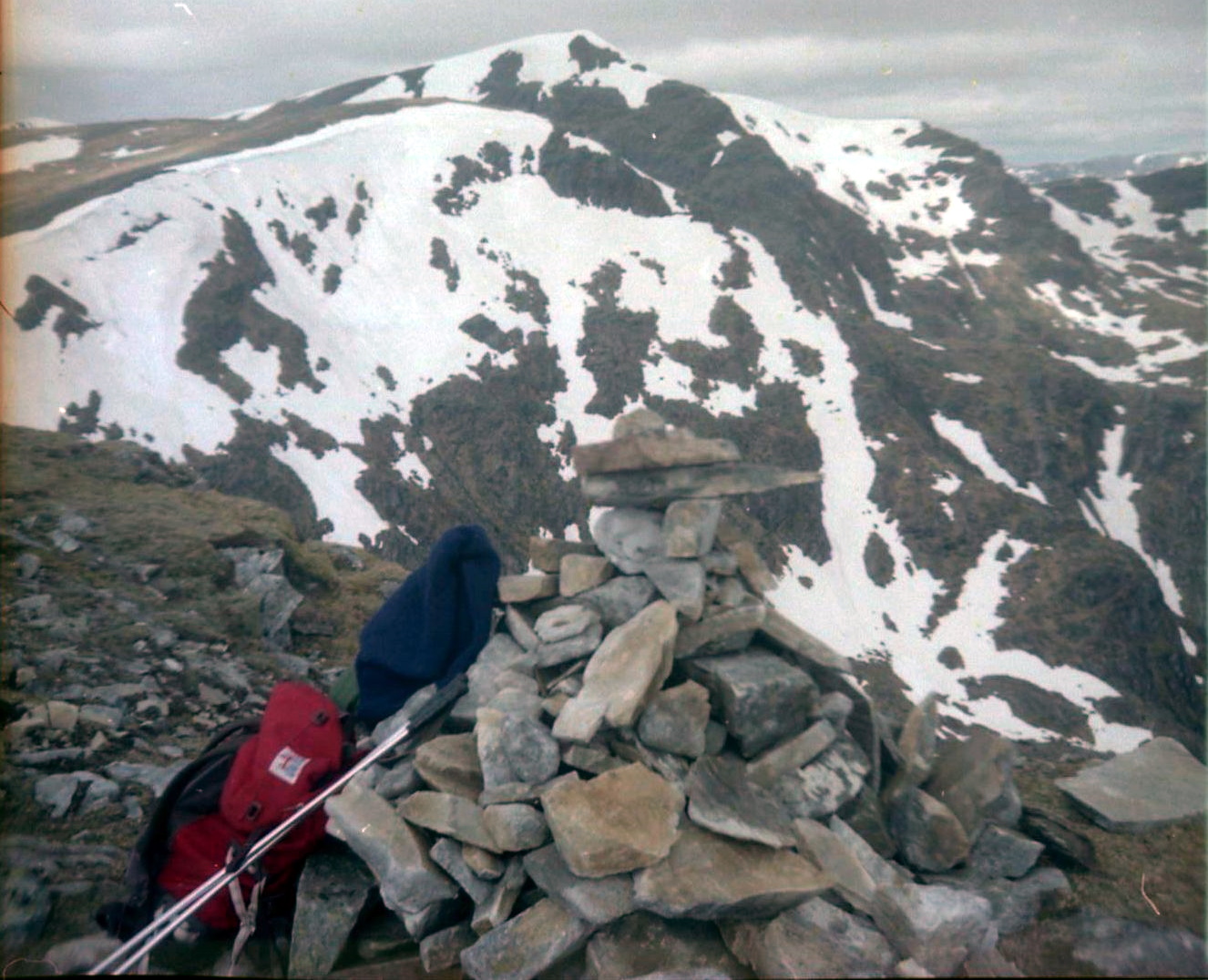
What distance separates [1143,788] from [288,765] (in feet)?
21.2

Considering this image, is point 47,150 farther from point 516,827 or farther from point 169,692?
point 516,827

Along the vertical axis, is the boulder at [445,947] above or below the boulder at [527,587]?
below

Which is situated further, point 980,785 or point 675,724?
point 980,785

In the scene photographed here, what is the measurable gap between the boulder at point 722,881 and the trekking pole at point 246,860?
2084 millimetres

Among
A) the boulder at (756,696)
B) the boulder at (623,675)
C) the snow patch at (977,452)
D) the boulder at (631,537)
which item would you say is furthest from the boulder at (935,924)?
the snow patch at (977,452)

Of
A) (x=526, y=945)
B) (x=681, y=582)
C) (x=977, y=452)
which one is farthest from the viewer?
(x=977, y=452)

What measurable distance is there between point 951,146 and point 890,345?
92812 mm

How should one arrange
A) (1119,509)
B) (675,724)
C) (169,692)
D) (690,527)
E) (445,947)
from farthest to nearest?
(1119,509)
(169,692)
(690,527)
(675,724)
(445,947)

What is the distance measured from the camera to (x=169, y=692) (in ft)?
23.7

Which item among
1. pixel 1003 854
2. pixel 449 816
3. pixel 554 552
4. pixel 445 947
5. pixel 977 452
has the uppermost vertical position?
pixel 554 552

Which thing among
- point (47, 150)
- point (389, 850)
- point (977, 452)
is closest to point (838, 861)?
point (389, 850)

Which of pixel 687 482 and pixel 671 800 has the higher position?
pixel 687 482

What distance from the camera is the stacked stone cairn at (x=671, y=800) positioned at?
4031 mm

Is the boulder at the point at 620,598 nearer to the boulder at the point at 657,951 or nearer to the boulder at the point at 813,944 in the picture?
the boulder at the point at 657,951
